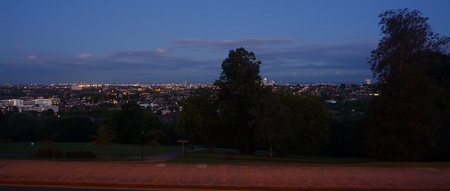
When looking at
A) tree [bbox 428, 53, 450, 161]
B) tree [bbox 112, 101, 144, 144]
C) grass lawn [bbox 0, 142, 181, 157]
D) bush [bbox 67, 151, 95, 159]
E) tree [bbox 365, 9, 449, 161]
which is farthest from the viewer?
tree [bbox 112, 101, 144, 144]

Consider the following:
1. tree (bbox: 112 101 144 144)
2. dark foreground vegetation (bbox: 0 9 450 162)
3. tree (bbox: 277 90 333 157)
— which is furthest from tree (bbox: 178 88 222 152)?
tree (bbox: 112 101 144 144)

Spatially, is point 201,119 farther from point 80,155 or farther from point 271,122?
point 80,155

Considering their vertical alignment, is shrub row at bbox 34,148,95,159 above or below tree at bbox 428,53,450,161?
below

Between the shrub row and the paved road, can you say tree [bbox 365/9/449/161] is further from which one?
the shrub row

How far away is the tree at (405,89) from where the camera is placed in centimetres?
2272

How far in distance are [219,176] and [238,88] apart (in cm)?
2537

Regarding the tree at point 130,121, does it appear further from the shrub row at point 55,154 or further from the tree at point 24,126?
the shrub row at point 55,154

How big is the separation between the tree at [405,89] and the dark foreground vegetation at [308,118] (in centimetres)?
5

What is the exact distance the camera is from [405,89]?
22.8m

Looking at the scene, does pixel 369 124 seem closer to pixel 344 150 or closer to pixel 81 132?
pixel 344 150

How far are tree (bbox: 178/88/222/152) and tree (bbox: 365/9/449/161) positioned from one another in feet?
60.3

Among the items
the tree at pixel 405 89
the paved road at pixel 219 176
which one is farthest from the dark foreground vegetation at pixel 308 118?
the paved road at pixel 219 176

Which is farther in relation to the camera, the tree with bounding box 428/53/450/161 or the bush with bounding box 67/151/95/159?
the bush with bounding box 67/151/95/159

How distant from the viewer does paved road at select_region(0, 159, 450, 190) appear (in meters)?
10.7
